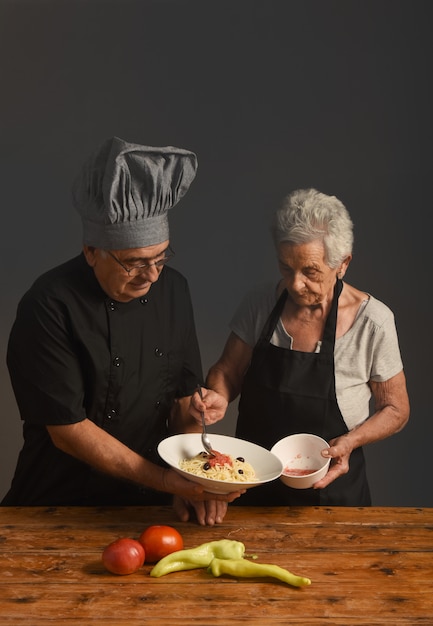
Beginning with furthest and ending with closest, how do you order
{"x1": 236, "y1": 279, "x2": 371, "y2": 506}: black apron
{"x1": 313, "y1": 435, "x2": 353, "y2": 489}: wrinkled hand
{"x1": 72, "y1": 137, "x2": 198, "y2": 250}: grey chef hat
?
{"x1": 236, "y1": 279, "x2": 371, "y2": 506}: black apron → {"x1": 313, "y1": 435, "x2": 353, "y2": 489}: wrinkled hand → {"x1": 72, "y1": 137, "x2": 198, "y2": 250}: grey chef hat

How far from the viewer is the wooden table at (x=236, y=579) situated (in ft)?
7.18

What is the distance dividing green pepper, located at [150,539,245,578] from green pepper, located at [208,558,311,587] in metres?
0.04

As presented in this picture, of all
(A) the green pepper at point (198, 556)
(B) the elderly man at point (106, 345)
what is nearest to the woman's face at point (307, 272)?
(B) the elderly man at point (106, 345)

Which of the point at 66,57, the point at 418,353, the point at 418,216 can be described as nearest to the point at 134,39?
the point at 66,57

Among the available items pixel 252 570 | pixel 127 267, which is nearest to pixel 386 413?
pixel 252 570

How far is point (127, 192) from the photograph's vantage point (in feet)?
9.02

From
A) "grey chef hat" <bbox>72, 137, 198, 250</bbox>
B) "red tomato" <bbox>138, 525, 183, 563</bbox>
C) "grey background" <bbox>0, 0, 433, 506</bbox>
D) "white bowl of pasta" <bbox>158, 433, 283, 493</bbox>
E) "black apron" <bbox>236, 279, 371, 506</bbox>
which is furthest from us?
"grey background" <bbox>0, 0, 433, 506</bbox>

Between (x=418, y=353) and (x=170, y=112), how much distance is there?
164 centimetres

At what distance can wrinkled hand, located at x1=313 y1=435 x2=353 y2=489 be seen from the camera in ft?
9.75

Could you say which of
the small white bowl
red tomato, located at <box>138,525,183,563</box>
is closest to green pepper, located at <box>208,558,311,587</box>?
red tomato, located at <box>138,525,183,563</box>

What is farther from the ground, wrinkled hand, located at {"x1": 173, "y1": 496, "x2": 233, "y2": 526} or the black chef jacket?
the black chef jacket

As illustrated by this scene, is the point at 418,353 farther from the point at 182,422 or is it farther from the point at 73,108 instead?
the point at 73,108

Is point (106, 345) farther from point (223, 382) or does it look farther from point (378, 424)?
point (378, 424)

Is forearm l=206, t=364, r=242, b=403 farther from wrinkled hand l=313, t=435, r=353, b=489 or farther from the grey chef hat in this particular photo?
the grey chef hat
